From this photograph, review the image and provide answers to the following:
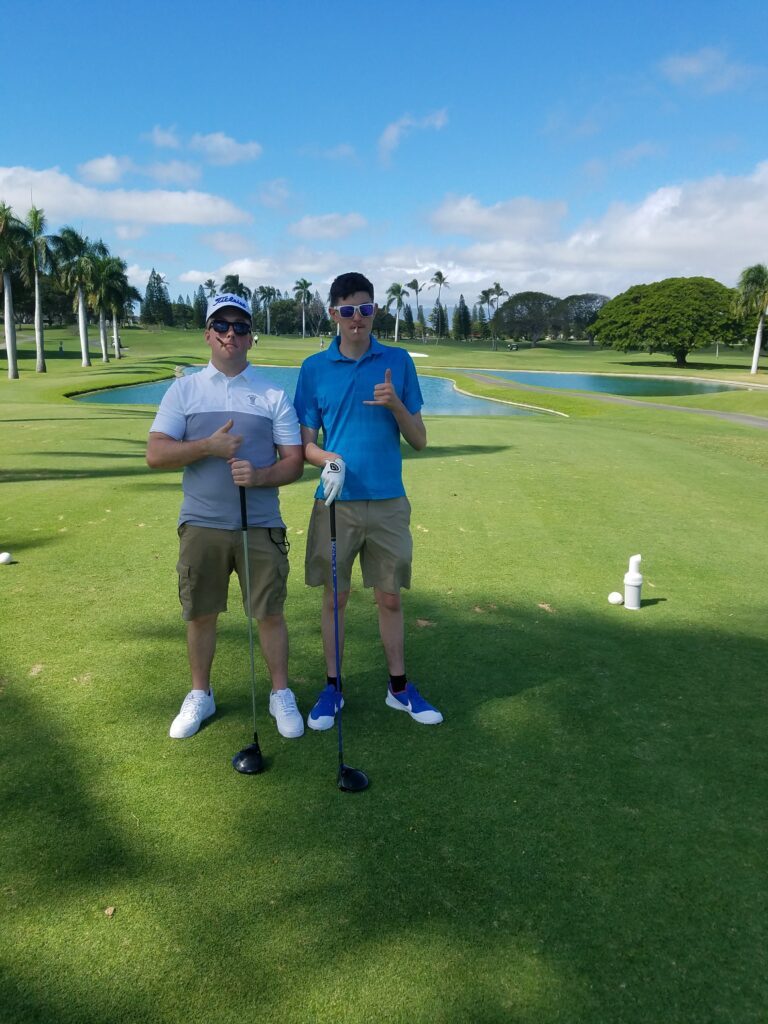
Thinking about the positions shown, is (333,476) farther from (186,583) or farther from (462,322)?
(462,322)

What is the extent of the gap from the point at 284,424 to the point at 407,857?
2135 millimetres

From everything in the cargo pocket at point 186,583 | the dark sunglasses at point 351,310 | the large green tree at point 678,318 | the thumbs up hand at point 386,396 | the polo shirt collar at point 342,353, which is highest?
the large green tree at point 678,318

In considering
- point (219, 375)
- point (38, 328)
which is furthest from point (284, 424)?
point (38, 328)

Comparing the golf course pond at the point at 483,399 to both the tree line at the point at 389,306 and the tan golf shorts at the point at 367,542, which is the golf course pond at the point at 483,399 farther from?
the tan golf shorts at the point at 367,542

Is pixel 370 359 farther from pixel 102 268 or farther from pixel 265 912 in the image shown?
pixel 102 268

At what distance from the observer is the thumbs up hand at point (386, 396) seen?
3.71 metres

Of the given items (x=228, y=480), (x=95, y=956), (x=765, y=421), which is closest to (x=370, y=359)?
(x=228, y=480)

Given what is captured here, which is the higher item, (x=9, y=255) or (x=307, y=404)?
(x=9, y=255)

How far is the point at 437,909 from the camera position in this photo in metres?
2.63

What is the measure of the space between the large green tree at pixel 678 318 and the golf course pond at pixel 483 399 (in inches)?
596

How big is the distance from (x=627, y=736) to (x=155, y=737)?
2537 millimetres

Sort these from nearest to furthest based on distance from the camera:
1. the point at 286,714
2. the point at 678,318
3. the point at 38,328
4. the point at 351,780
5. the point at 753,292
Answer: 1. the point at 351,780
2. the point at 286,714
3. the point at 38,328
4. the point at 753,292
5. the point at 678,318

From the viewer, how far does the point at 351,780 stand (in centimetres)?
332

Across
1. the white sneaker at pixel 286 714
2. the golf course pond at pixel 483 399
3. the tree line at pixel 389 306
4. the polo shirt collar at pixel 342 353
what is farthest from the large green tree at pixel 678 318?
the white sneaker at pixel 286 714
